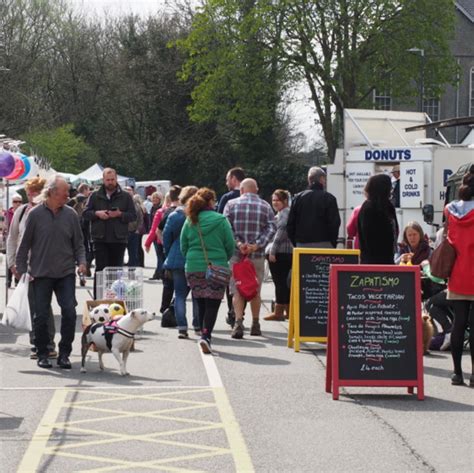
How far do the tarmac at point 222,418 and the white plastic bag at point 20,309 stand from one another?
0.38 metres

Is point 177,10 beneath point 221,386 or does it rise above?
above

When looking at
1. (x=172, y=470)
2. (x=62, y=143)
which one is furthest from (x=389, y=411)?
(x=62, y=143)

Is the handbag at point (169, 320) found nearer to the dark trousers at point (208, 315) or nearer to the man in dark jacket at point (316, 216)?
the man in dark jacket at point (316, 216)

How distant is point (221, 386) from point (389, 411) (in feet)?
5.82

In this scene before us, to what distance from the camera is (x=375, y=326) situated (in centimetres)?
998

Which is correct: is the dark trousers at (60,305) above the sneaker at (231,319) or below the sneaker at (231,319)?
above

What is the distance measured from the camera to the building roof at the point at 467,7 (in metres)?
74.5

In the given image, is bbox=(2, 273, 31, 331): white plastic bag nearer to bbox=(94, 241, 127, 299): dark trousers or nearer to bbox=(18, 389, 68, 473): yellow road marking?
bbox=(18, 389, 68, 473): yellow road marking

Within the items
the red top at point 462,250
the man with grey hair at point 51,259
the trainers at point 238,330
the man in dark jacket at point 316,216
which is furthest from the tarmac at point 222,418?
the man in dark jacket at point 316,216

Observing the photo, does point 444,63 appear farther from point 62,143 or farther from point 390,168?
point 390,168

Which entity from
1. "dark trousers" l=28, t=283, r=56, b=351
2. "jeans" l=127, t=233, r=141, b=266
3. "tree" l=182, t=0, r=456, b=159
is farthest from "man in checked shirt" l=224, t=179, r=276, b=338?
"tree" l=182, t=0, r=456, b=159

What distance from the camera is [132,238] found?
874 inches

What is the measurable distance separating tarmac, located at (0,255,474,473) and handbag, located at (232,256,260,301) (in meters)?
1.58

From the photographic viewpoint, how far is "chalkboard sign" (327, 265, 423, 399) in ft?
32.3
